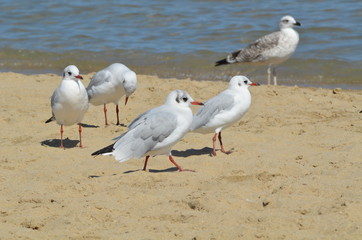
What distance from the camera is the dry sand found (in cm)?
527

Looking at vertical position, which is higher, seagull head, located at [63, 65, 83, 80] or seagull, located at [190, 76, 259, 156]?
seagull head, located at [63, 65, 83, 80]

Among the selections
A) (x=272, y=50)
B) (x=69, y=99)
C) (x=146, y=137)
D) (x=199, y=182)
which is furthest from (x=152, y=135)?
(x=272, y=50)

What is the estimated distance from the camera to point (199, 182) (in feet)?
21.8

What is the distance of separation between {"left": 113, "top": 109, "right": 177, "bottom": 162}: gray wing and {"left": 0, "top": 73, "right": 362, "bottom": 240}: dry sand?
23 cm

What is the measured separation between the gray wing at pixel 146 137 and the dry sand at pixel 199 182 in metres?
0.23

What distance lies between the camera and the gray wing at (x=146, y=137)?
682 cm

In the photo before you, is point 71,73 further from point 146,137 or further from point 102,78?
point 146,137

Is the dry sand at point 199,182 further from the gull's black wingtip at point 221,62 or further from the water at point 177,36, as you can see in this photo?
the water at point 177,36

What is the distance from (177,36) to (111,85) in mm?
7085

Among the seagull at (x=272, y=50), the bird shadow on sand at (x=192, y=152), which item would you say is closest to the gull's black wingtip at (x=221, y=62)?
the seagull at (x=272, y=50)

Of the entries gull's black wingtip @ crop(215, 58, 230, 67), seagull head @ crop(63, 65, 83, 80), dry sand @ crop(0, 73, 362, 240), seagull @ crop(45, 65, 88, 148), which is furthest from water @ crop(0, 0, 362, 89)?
seagull head @ crop(63, 65, 83, 80)

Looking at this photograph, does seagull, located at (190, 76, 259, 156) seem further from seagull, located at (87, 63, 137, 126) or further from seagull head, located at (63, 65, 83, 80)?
seagull, located at (87, 63, 137, 126)

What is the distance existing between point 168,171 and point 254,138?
1580 millimetres

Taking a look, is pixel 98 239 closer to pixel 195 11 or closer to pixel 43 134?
pixel 43 134
